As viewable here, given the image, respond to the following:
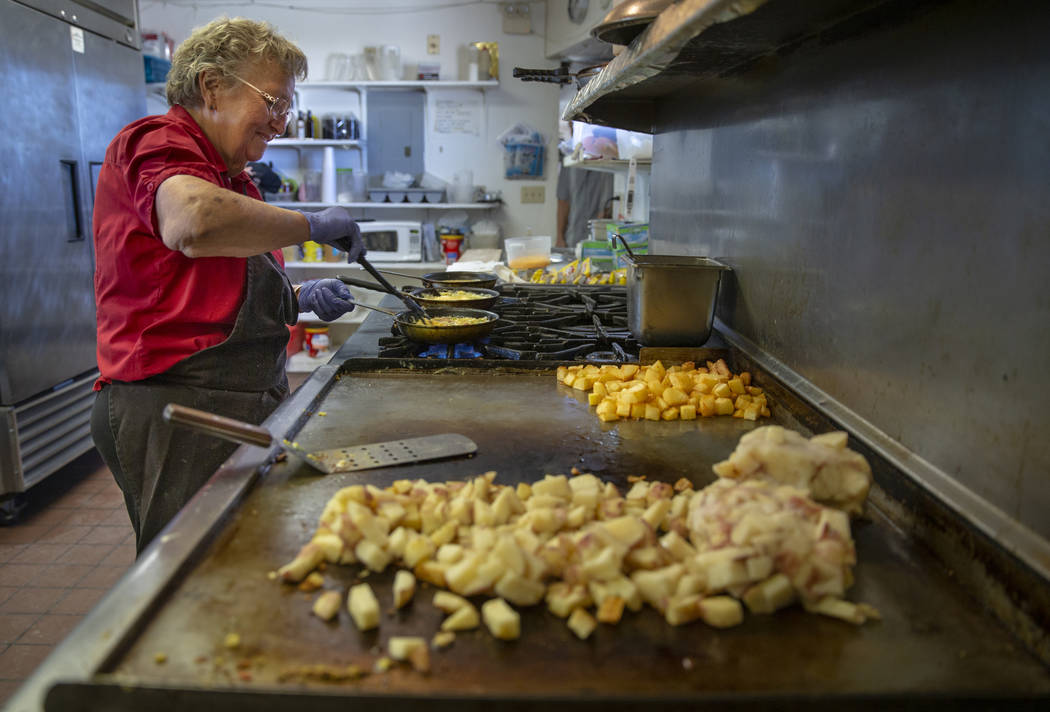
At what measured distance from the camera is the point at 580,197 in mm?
7871

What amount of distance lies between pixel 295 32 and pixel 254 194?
244 inches

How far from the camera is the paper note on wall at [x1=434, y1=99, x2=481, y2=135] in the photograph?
26.6ft

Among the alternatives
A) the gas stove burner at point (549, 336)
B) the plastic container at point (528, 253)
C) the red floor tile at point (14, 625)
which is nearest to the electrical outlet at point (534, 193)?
the plastic container at point (528, 253)

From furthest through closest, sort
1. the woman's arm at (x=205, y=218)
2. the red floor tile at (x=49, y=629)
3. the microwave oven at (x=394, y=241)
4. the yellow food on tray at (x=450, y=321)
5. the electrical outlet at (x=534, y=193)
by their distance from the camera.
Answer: the electrical outlet at (x=534, y=193), the microwave oven at (x=394, y=241), the red floor tile at (x=49, y=629), the yellow food on tray at (x=450, y=321), the woman's arm at (x=205, y=218)

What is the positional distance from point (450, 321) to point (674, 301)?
841 mm

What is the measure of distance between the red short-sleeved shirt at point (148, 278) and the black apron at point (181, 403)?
5cm

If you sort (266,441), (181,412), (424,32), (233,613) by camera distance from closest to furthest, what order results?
1. (233,613)
2. (181,412)
3. (266,441)
4. (424,32)

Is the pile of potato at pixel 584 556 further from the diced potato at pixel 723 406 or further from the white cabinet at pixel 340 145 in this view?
the white cabinet at pixel 340 145

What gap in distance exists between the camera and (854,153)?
1.75m

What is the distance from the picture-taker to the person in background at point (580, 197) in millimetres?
7754

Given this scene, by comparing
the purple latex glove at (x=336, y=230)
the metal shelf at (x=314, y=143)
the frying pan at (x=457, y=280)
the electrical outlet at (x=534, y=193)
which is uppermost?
the metal shelf at (x=314, y=143)

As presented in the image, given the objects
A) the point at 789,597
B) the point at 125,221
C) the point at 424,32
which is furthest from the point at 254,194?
the point at 424,32

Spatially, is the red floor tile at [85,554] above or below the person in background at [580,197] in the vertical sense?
below

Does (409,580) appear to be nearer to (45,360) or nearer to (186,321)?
(186,321)
